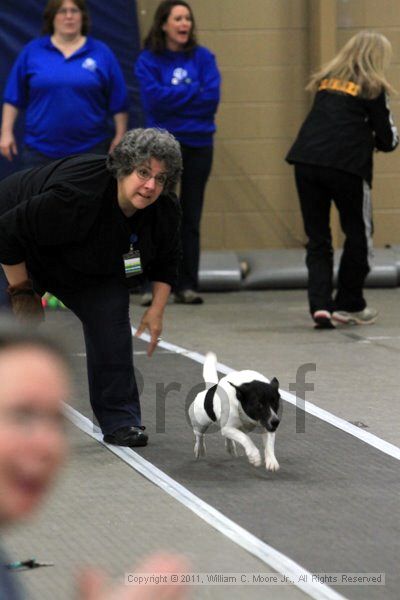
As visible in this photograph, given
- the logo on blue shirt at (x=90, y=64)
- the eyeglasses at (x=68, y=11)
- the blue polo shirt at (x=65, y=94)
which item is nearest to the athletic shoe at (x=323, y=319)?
the blue polo shirt at (x=65, y=94)

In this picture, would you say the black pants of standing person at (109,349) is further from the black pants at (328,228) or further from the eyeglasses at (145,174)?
the black pants at (328,228)

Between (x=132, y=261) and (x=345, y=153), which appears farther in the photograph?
(x=345, y=153)

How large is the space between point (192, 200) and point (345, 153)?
1.39 metres

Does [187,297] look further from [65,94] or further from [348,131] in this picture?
[348,131]

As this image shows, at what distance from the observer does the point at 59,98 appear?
764 cm

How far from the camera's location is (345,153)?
7.17 m

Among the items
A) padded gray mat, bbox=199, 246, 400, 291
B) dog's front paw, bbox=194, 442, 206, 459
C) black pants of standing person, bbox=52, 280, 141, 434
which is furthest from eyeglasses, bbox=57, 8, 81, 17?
dog's front paw, bbox=194, 442, 206, 459

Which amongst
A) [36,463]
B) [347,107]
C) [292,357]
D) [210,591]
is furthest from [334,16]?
[36,463]

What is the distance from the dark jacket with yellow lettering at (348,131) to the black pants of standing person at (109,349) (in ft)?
9.35

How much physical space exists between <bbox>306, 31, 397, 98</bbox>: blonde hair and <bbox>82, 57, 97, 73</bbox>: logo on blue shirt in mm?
1522

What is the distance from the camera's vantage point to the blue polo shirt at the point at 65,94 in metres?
7.63

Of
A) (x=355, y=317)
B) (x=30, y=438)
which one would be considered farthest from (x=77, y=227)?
(x=355, y=317)

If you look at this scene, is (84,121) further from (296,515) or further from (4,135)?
(296,515)

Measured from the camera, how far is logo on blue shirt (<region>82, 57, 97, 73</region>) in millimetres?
7648
